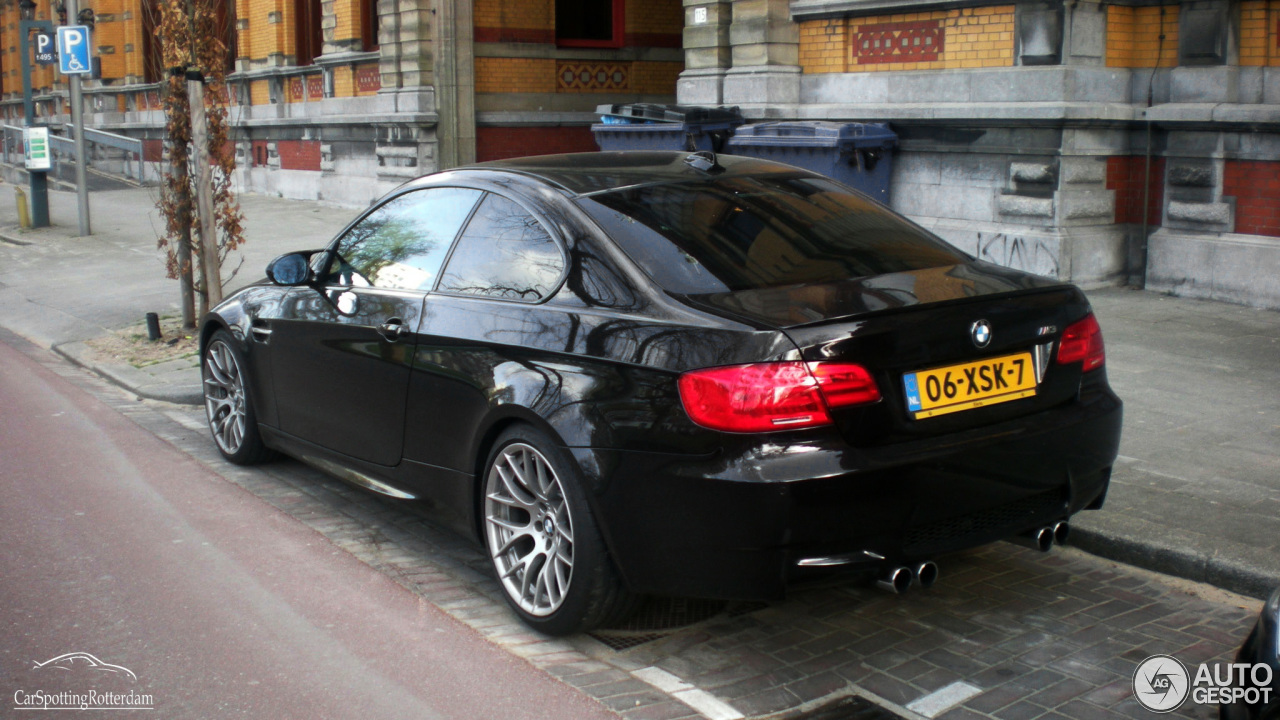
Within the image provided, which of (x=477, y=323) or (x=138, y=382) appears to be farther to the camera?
(x=138, y=382)

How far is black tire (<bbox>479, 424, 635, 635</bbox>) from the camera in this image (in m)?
3.93

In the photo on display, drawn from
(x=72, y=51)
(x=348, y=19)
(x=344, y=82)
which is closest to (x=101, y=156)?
(x=344, y=82)

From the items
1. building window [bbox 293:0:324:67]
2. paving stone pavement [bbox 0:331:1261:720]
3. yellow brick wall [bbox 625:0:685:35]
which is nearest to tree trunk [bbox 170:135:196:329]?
paving stone pavement [bbox 0:331:1261:720]

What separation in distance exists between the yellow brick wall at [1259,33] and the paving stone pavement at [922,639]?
6770 millimetres

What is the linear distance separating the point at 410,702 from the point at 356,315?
1.89 meters

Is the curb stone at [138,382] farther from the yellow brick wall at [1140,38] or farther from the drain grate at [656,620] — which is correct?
the yellow brick wall at [1140,38]

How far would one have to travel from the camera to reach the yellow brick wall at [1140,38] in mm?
10734

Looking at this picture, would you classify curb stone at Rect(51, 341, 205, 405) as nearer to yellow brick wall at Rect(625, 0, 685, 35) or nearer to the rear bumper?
the rear bumper

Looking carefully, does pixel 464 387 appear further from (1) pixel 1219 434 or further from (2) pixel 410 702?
(1) pixel 1219 434

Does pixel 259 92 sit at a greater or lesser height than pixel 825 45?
greater

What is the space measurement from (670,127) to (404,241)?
28.2 ft

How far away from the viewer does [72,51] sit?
60.5 feet

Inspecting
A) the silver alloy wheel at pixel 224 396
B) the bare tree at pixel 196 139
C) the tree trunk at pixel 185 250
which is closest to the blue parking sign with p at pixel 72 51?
the bare tree at pixel 196 139

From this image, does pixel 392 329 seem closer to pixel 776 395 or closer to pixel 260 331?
pixel 260 331
